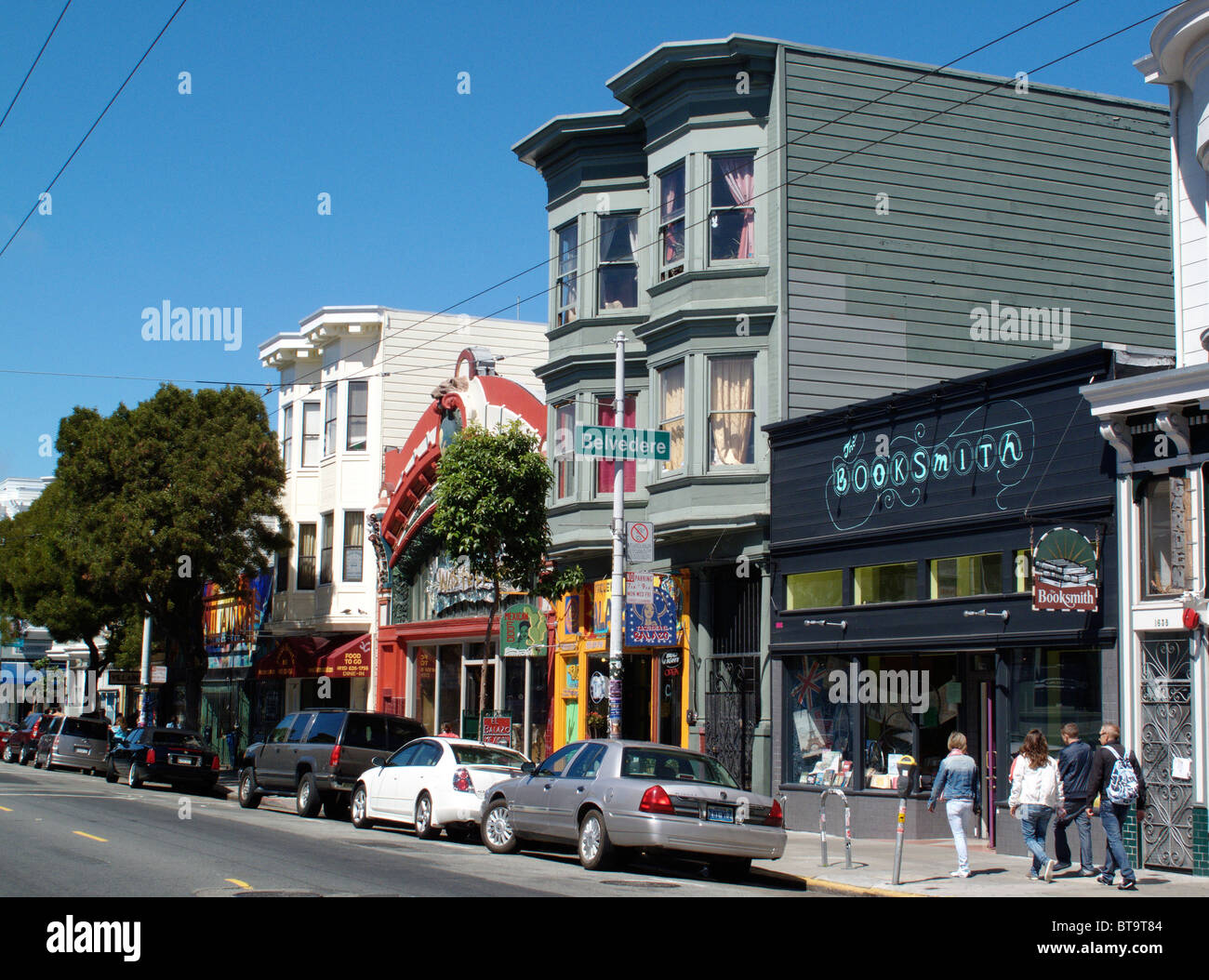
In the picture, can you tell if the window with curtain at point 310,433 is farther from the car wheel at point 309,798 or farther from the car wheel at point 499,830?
the car wheel at point 499,830

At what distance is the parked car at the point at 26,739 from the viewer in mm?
43969

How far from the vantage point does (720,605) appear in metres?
24.1

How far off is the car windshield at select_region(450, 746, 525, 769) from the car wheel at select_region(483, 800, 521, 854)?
6.26 feet

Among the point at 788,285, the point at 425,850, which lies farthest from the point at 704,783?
the point at 788,285

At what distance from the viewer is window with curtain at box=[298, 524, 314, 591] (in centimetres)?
4056

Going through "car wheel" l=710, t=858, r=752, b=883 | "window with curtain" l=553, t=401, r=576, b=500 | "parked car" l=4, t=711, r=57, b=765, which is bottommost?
"parked car" l=4, t=711, r=57, b=765

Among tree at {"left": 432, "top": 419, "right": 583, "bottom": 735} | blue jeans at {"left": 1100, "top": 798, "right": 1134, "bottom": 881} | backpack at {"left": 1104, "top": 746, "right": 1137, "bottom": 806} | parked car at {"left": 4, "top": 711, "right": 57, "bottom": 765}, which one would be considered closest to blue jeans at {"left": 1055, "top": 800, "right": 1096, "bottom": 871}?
blue jeans at {"left": 1100, "top": 798, "right": 1134, "bottom": 881}

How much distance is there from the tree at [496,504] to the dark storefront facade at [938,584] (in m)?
4.66

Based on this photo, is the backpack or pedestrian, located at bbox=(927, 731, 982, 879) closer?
the backpack

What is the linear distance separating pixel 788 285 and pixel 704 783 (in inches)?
408

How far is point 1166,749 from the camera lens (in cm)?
1572

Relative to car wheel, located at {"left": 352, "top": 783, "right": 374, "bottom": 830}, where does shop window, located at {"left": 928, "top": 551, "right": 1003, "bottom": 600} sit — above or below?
above

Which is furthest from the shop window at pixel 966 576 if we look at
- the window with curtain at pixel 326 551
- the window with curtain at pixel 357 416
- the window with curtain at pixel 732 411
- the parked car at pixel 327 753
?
the window with curtain at pixel 326 551

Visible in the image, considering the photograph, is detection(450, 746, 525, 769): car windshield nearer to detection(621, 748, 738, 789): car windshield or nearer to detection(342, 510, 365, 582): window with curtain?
detection(621, 748, 738, 789): car windshield
